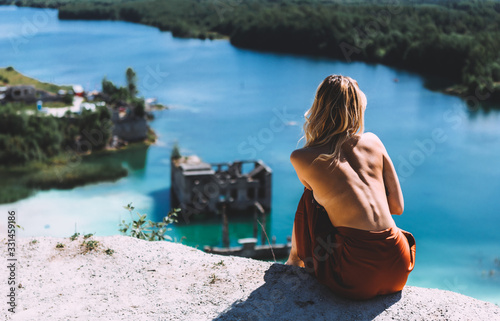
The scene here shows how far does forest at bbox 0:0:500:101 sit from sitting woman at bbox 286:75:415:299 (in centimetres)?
5456

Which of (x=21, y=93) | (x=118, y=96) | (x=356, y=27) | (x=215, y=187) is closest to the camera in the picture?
(x=215, y=187)

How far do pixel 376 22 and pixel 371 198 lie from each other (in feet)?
226

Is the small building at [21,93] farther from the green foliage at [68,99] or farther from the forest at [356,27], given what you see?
the forest at [356,27]

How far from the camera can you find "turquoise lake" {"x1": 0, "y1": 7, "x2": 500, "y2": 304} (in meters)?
28.9

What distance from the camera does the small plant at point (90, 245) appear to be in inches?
200

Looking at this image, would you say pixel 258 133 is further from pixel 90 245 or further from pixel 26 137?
pixel 90 245

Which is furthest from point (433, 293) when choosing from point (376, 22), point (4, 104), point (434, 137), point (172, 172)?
point (376, 22)

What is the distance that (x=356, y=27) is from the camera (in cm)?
6956

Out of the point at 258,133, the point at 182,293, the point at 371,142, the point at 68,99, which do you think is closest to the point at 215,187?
the point at 258,133

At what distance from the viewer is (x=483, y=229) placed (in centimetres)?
2967

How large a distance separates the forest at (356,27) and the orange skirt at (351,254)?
179 feet

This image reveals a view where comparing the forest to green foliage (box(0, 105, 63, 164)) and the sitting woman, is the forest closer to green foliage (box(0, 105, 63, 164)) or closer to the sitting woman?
green foliage (box(0, 105, 63, 164))

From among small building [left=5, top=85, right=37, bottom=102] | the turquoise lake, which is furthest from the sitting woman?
small building [left=5, top=85, right=37, bottom=102]

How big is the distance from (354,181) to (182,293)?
59.8 inches
